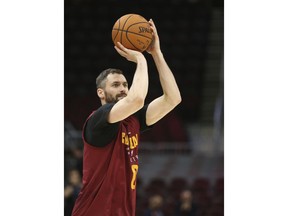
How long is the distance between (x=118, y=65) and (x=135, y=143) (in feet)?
34.1

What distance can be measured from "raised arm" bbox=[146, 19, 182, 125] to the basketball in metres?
0.07

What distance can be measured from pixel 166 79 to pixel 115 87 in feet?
1.22

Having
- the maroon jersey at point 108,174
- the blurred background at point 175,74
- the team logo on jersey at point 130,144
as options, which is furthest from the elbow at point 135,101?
the blurred background at point 175,74

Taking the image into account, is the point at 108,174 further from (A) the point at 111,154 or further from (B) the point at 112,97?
(B) the point at 112,97

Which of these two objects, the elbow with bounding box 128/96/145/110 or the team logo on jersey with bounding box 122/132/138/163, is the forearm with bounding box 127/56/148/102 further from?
the team logo on jersey with bounding box 122/132/138/163

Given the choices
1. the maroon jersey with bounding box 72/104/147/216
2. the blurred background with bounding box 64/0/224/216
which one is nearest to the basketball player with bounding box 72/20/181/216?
the maroon jersey with bounding box 72/104/147/216

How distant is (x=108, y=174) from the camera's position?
4.28 m

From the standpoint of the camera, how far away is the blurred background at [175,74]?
1215 cm

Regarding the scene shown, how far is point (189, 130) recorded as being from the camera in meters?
13.8

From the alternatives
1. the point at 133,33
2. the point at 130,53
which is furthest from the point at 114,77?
the point at 133,33

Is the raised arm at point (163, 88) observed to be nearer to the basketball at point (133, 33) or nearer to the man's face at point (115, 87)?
the basketball at point (133, 33)

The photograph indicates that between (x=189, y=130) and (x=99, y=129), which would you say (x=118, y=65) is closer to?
(x=189, y=130)
